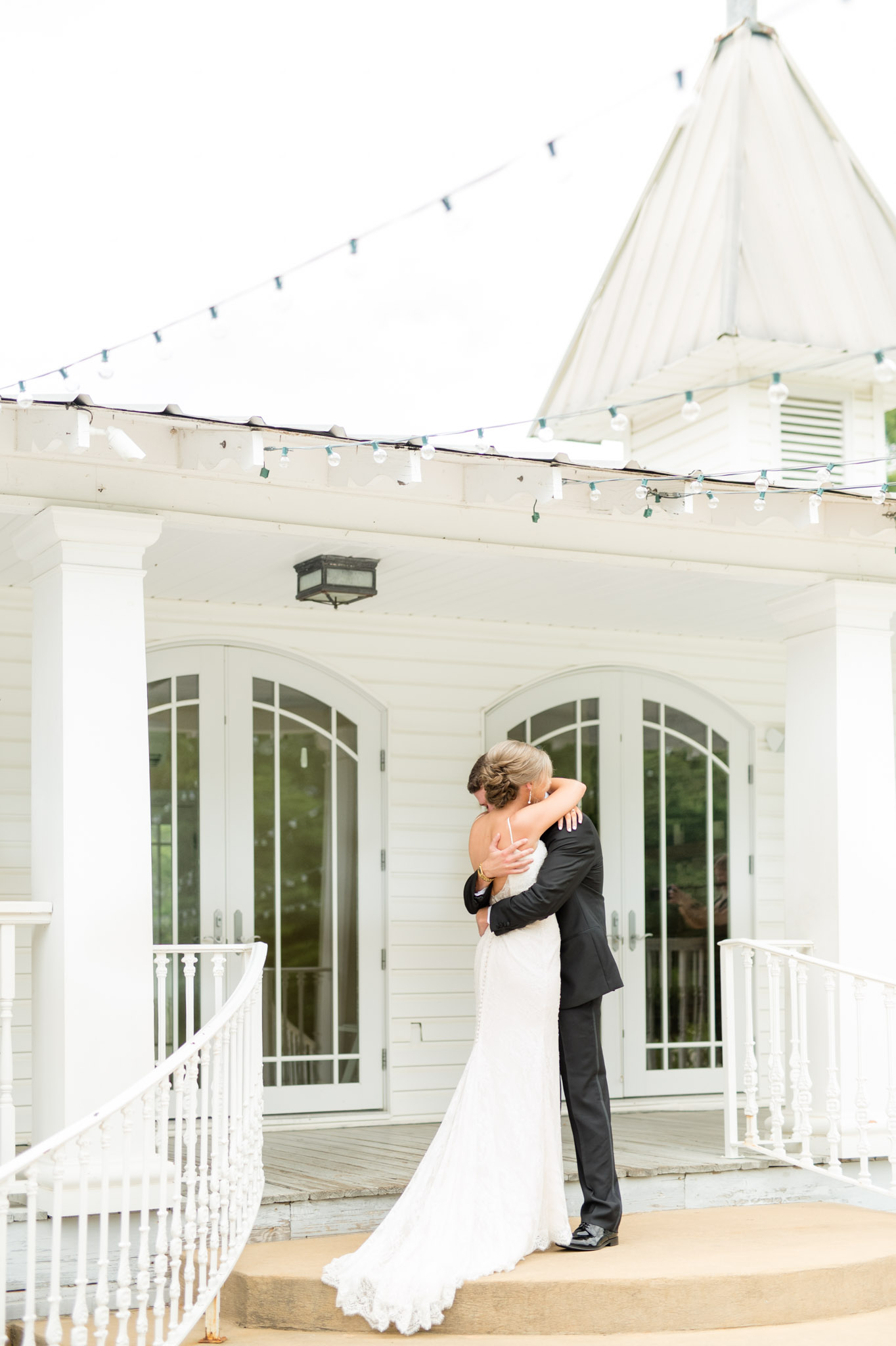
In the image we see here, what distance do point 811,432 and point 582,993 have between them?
219 inches

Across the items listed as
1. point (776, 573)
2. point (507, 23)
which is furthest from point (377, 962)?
point (507, 23)

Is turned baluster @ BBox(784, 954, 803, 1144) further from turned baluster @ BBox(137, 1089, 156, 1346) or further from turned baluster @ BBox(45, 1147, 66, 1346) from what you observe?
turned baluster @ BBox(45, 1147, 66, 1346)

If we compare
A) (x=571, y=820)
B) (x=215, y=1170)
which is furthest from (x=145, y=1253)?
(x=571, y=820)

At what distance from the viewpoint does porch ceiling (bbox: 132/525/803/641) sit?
19.1 feet

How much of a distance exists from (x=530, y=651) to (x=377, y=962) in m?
1.84

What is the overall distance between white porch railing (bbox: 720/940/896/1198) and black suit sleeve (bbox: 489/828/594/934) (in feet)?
4.10

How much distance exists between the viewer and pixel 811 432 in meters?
9.07

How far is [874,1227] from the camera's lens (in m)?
5.12

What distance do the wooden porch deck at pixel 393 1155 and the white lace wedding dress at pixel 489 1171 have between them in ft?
2.30

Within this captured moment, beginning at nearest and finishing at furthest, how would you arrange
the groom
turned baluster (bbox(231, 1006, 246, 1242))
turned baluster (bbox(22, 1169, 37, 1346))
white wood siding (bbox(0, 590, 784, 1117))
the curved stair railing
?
turned baluster (bbox(22, 1169, 37, 1346)) → the curved stair railing → turned baluster (bbox(231, 1006, 246, 1242)) → the groom → white wood siding (bbox(0, 590, 784, 1117))

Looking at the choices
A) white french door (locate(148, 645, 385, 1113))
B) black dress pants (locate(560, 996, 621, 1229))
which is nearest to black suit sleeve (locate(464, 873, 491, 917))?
black dress pants (locate(560, 996, 621, 1229))

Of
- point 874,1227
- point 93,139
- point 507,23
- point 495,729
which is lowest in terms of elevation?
point 874,1227

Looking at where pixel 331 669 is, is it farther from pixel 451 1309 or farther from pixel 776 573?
pixel 451 1309

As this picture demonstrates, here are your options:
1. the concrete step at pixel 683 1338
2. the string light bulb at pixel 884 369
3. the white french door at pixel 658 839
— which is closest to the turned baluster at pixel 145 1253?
the concrete step at pixel 683 1338
